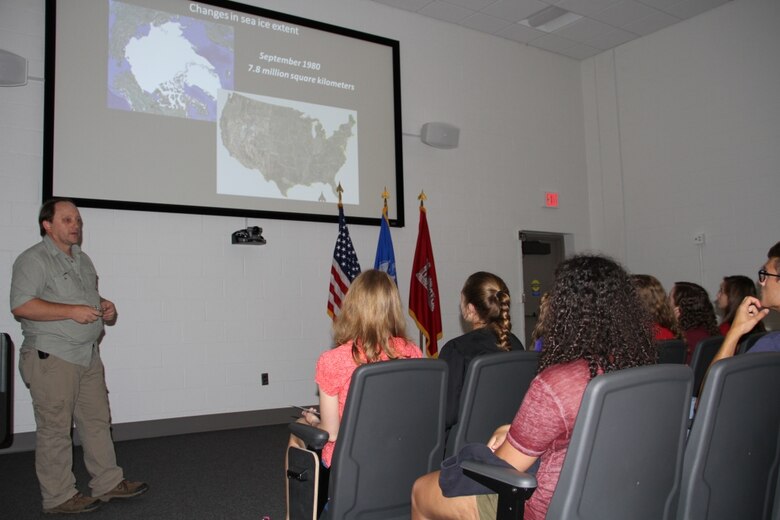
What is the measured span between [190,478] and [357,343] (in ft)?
6.57

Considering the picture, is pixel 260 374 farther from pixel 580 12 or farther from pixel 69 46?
pixel 580 12

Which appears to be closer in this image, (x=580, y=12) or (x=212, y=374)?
(x=212, y=374)

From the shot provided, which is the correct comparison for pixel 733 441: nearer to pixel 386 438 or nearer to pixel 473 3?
pixel 386 438

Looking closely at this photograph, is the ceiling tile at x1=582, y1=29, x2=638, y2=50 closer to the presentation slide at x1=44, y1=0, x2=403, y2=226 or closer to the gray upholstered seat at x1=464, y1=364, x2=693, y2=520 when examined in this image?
the presentation slide at x1=44, y1=0, x2=403, y2=226

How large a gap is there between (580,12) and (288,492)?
5856 mm

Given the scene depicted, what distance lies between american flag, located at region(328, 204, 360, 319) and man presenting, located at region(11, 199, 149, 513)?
206 cm

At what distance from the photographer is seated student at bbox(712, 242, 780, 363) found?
7.20 feet

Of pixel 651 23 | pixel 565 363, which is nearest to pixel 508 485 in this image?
pixel 565 363

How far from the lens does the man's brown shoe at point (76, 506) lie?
2.89 meters

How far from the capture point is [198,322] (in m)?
4.81

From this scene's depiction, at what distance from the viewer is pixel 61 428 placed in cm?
294

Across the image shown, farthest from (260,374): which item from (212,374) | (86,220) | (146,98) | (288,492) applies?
(288,492)

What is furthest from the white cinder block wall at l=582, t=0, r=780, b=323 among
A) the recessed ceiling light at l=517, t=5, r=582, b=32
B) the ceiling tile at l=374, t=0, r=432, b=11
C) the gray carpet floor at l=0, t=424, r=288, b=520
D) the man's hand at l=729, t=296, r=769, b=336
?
the gray carpet floor at l=0, t=424, r=288, b=520

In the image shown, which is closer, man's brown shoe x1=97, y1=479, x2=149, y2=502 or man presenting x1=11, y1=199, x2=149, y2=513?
man presenting x1=11, y1=199, x2=149, y2=513
